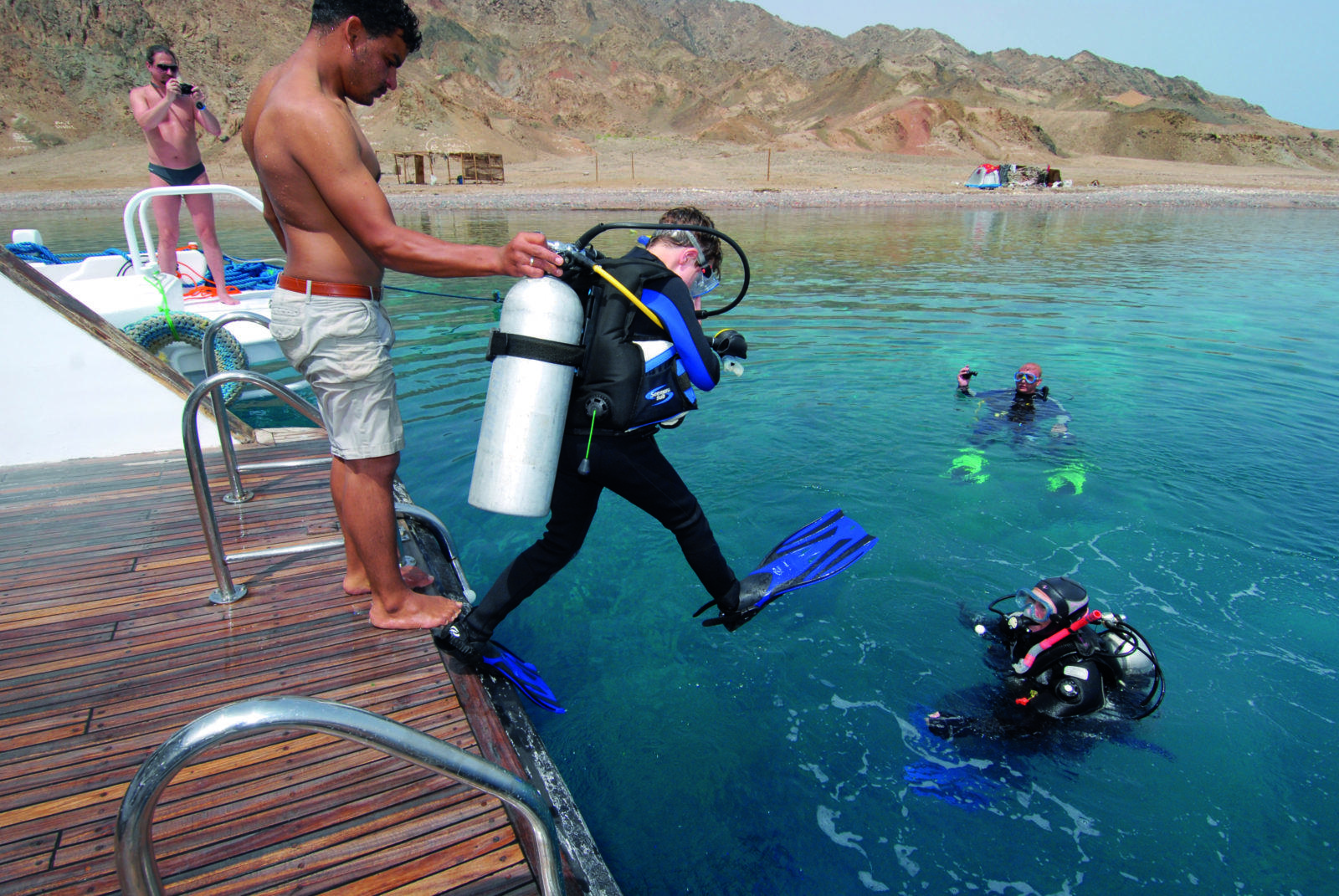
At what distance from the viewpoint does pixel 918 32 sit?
191000 millimetres

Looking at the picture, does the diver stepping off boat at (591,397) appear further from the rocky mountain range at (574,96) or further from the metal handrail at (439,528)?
the rocky mountain range at (574,96)

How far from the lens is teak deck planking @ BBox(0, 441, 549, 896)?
7.03 ft

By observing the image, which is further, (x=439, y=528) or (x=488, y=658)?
(x=439, y=528)

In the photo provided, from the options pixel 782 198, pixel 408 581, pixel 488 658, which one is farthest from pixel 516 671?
pixel 782 198

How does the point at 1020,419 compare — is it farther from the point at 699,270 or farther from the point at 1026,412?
the point at 699,270

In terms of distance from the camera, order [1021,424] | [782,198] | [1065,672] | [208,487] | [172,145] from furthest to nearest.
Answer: [782,198] < [172,145] < [1021,424] < [1065,672] < [208,487]

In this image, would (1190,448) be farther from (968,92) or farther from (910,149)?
(968,92)

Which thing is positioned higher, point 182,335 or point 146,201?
point 146,201

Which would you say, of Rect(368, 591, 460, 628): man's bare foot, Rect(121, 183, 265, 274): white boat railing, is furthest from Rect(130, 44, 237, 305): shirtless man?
Rect(368, 591, 460, 628): man's bare foot

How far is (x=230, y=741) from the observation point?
1.77 metres

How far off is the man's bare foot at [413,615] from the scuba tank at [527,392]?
870mm

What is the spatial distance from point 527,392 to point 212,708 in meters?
1.83

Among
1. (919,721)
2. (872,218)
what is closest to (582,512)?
(919,721)

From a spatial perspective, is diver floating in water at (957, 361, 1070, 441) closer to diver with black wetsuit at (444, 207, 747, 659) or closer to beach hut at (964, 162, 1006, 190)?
diver with black wetsuit at (444, 207, 747, 659)
